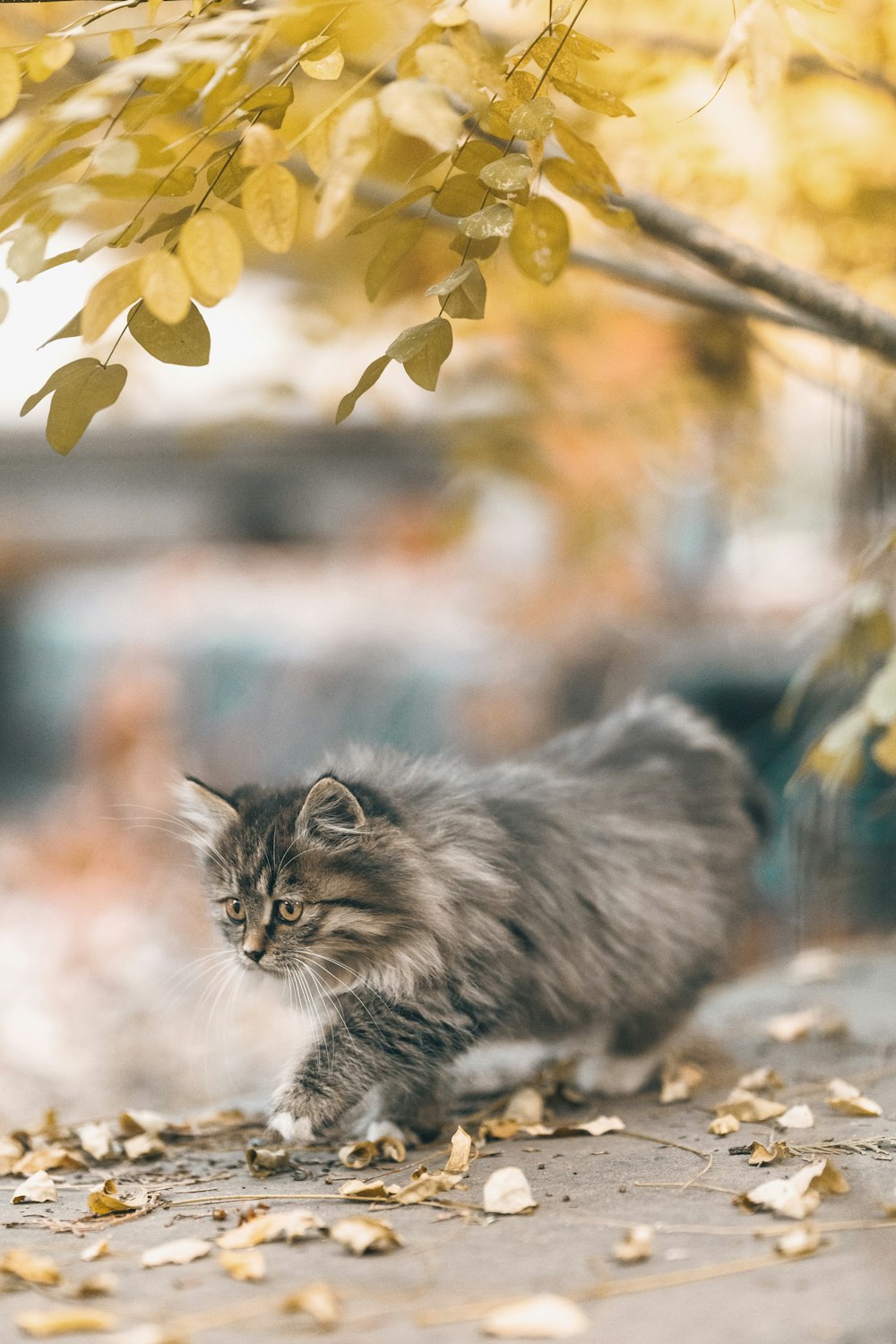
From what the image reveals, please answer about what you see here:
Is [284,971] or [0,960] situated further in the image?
[0,960]

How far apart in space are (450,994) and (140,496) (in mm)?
5652

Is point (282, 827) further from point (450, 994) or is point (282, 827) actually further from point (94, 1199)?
point (94, 1199)

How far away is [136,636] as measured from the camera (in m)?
5.49

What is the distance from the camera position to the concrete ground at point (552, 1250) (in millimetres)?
1276

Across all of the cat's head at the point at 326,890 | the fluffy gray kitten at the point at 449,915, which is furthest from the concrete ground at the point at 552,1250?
the cat's head at the point at 326,890

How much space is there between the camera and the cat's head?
198 centimetres

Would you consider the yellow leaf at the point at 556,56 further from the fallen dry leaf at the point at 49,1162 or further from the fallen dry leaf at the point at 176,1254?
the fallen dry leaf at the point at 49,1162

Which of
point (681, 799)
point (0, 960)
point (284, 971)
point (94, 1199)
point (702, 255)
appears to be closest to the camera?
point (94, 1199)

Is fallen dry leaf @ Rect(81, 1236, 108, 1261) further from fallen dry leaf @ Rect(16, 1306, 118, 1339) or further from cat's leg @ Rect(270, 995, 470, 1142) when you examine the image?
cat's leg @ Rect(270, 995, 470, 1142)

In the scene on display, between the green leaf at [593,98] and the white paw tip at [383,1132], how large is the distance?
1581 mm

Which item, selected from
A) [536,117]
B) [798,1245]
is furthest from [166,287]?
[798,1245]

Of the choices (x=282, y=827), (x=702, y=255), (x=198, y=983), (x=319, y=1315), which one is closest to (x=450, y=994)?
(x=282, y=827)

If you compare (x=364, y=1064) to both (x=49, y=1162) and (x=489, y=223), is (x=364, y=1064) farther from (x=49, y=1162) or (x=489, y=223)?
(x=489, y=223)

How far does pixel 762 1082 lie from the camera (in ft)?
7.33
